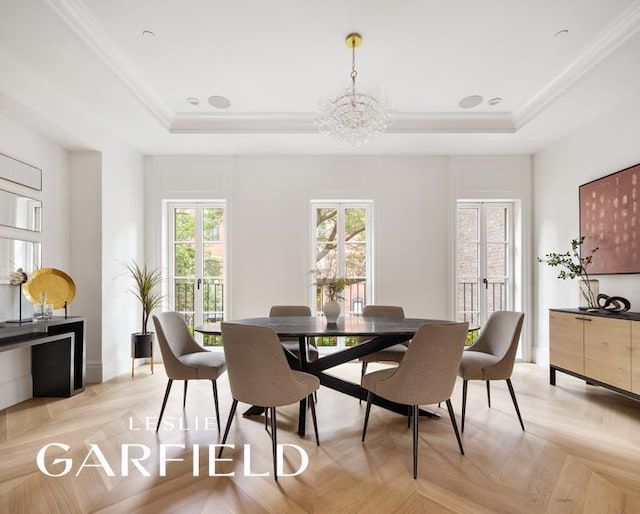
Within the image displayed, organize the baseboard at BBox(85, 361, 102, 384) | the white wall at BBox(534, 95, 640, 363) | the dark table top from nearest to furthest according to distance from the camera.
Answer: the dark table top < the white wall at BBox(534, 95, 640, 363) < the baseboard at BBox(85, 361, 102, 384)

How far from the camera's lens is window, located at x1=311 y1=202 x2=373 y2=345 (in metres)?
5.23

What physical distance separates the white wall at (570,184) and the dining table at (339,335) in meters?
2.41

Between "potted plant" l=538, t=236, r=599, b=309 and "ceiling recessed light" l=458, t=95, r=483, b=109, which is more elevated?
"ceiling recessed light" l=458, t=95, r=483, b=109

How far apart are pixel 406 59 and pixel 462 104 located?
115 centimetres

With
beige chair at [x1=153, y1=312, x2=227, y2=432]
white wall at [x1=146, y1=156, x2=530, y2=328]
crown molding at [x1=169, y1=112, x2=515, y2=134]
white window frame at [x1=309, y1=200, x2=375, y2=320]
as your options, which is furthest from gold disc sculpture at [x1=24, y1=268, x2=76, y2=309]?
white window frame at [x1=309, y1=200, x2=375, y2=320]

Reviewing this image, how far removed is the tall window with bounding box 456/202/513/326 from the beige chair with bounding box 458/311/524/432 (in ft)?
6.51

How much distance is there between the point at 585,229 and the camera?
4.09m

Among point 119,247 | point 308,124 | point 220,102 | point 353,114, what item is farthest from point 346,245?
point 119,247

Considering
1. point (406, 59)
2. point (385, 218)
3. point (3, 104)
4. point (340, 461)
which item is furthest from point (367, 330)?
point (3, 104)

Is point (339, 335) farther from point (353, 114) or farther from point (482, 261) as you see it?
point (482, 261)

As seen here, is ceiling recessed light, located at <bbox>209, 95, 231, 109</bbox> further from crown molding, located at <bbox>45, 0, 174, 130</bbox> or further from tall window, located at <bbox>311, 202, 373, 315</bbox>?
tall window, located at <bbox>311, 202, 373, 315</bbox>

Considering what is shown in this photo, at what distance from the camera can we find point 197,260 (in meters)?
5.23

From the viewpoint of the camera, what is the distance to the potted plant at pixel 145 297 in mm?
4340

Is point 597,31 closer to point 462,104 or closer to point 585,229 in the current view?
Answer: point 462,104
